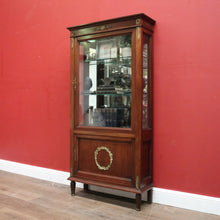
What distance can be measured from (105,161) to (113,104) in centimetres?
61

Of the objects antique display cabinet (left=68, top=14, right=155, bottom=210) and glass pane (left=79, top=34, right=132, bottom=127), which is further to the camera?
glass pane (left=79, top=34, right=132, bottom=127)

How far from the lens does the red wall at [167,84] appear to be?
2707mm

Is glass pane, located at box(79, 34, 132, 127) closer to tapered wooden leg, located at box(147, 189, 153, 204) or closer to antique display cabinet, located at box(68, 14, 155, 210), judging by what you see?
antique display cabinet, located at box(68, 14, 155, 210)

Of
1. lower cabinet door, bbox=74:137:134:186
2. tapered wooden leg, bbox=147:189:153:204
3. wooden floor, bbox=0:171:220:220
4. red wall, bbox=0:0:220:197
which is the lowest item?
wooden floor, bbox=0:171:220:220

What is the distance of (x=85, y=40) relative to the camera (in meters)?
3.09

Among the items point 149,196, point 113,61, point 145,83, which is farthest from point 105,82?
point 149,196

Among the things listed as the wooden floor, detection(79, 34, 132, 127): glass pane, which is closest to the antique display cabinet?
detection(79, 34, 132, 127): glass pane

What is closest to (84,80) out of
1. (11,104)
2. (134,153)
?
(134,153)

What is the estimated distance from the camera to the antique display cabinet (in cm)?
275

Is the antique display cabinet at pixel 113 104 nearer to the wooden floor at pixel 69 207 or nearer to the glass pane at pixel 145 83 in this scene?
the glass pane at pixel 145 83

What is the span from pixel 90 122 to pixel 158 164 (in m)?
0.86

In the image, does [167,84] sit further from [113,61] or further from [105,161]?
[105,161]

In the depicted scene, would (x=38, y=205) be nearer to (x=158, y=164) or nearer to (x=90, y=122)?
(x=90, y=122)

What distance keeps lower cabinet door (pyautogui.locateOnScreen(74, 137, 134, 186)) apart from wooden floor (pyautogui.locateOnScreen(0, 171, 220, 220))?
0.26 metres
